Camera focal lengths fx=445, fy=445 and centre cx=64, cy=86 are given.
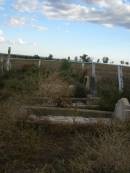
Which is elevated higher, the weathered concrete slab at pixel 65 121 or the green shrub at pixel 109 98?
the green shrub at pixel 109 98

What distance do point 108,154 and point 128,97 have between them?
6.07 meters

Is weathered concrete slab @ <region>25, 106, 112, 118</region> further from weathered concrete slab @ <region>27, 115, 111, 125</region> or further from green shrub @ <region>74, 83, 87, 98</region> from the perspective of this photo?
green shrub @ <region>74, 83, 87, 98</region>

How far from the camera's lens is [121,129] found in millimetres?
→ 8602

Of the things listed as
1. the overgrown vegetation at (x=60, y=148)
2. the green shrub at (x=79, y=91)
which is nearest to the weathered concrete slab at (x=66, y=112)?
the overgrown vegetation at (x=60, y=148)

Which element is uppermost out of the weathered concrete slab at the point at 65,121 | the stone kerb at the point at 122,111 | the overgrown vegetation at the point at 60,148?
the stone kerb at the point at 122,111

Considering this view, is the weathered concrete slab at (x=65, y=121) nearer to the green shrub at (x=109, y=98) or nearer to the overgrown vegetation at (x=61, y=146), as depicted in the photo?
the overgrown vegetation at (x=61, y=146)

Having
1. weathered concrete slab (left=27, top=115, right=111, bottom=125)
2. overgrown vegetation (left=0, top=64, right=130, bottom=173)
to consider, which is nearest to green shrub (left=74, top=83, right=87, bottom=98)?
overgrown vegetation (left=0, top=64, right=130, bottom=173)

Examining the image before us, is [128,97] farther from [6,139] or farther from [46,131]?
[6,139]

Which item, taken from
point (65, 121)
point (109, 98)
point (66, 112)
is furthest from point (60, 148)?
point (109, 98)

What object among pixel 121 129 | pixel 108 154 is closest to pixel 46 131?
pixel 121 129

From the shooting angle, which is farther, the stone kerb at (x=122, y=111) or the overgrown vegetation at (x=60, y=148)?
the stone kerb at (x=122, y=111)

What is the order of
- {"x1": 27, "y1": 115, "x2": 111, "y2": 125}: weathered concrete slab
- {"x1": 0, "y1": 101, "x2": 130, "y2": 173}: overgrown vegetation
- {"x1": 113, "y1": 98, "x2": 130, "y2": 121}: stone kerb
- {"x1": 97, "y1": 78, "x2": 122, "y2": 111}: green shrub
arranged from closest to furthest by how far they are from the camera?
{"x1": 0, "y1": 101, "x2": 130, "y2": 173}: overgrown vegetation
{"x1": 27, "y1": 115, "x2": 111, "y2": 125}: weathered concrete slab
{"x1": 113, "y1": 98, "x2": 130, "y2": 121}: stone kerb
{"x1": 97, "y1": 78, "x2": 122, "y2": 111}: green shrub

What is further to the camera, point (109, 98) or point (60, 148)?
point (109, 98)

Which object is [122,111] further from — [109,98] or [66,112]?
[109,98]
